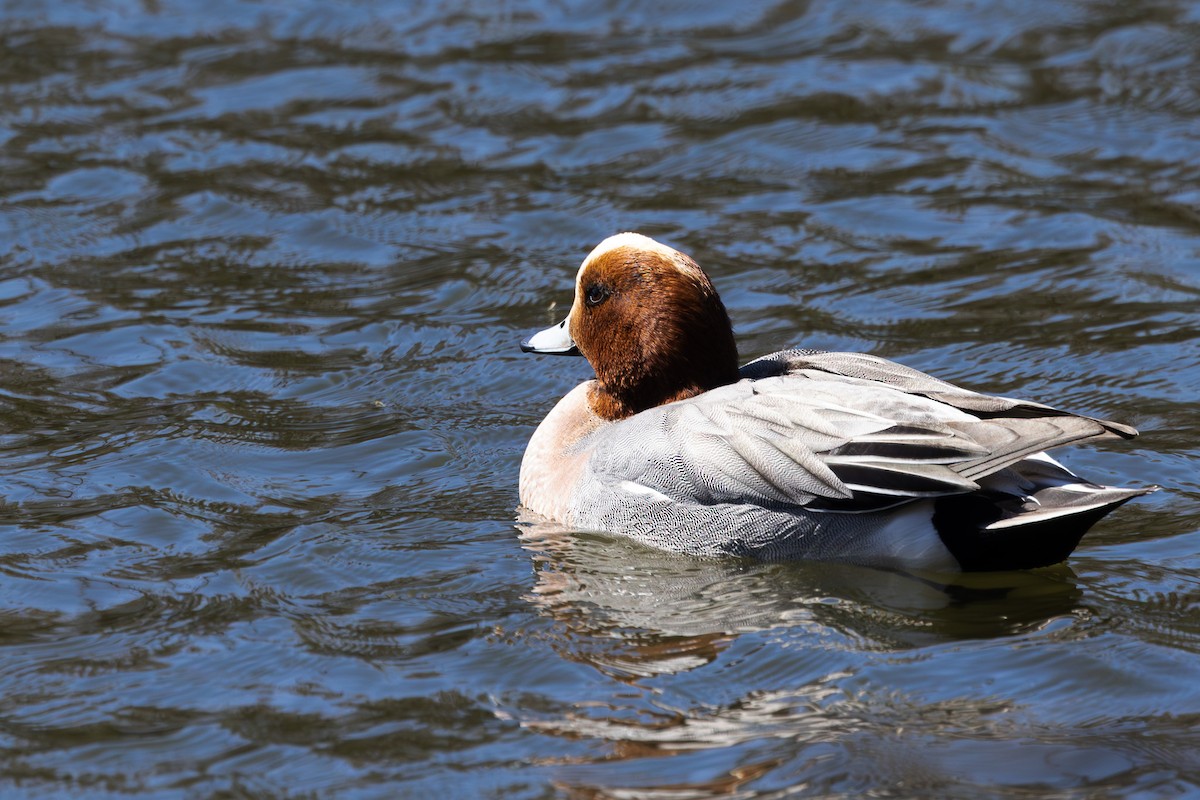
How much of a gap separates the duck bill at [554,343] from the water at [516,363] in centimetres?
56

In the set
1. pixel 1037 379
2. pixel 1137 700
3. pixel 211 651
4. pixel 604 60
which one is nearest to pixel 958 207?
pixel 1037 379

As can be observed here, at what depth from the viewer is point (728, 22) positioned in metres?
12.2

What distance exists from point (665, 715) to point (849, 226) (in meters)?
4.99

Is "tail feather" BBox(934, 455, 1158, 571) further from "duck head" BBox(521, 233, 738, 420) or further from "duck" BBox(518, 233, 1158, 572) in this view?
"duck head" BBox(521, 233, 738, 420)

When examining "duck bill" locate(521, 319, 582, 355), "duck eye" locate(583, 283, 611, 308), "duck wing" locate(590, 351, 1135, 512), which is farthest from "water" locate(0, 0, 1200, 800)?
"duck eye" locate(583, 283, 611, 308)

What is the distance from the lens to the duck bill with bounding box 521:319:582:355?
684 cm

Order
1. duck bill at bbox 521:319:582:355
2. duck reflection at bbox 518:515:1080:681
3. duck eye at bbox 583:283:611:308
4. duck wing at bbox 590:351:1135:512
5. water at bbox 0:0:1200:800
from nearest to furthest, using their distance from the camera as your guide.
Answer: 1. water at bbox 0:0:1200:800
2. duck reflection at bbox 518:515:1080:681
3. duck wing at bbox 590:351:1135:512
4. duck eye at bbox 583:283:611:308
5. duck bill at bbox 521:319:582:355

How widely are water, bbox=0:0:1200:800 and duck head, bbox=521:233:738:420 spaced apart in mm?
681

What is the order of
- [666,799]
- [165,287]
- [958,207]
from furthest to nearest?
1. [958,207]
2. [165,287]
3. [666,799]

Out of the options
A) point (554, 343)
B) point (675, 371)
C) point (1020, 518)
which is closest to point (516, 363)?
point (554, 343)

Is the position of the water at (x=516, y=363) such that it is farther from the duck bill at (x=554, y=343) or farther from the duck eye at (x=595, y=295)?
the duck eye at (x=595, y=295)

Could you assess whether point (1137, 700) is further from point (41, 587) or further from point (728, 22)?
point (728, 22)

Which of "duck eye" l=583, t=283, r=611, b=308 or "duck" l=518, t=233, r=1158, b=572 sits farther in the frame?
"duck eye" l=583, t=283, r=611, b=308

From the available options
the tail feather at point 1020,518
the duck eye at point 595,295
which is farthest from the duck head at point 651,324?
the tail feather at point 1020,518
